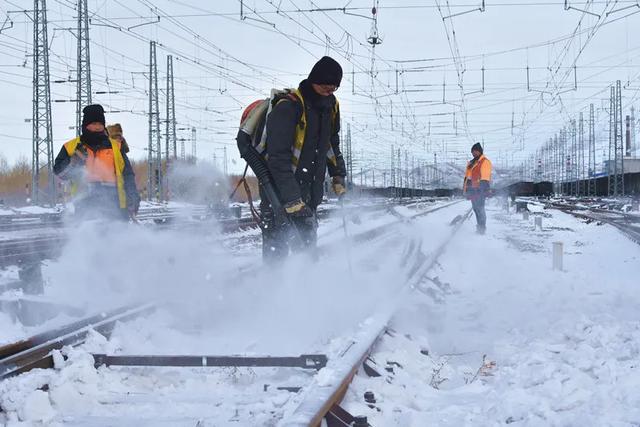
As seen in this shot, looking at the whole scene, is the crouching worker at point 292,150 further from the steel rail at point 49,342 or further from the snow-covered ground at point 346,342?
the steel rail at point 49,342

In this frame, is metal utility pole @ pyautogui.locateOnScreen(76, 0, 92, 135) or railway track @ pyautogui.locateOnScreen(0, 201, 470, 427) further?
metal utility pole @ pyautogui.locateOnScreen(76, 0, 92, 135)

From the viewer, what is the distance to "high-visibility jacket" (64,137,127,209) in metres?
6.34

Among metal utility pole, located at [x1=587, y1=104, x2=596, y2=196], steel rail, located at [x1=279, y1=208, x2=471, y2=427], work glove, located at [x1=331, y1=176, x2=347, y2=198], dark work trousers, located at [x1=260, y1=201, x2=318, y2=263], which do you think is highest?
metal utility pole, located at [x1=587, y1=104, x2=596, y2=196]

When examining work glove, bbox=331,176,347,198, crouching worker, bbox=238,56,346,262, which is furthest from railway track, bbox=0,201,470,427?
work glove, bbox=331,176,347,198

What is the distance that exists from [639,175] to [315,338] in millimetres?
66314

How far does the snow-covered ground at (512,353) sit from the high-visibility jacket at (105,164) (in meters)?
3.27

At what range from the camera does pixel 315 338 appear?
4473 mm

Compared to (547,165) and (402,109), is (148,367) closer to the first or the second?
(402,109)

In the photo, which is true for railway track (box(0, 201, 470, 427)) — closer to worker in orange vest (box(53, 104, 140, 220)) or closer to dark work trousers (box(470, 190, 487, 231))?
worker in orange vest (box(53, 104, 140, 220))

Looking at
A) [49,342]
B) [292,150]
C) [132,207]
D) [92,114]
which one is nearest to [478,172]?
[132,207]

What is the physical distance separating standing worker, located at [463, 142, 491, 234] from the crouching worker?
32.4 ft

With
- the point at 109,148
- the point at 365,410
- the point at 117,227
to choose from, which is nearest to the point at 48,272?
the point at 117,227

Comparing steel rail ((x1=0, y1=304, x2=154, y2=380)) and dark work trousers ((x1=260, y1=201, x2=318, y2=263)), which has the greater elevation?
dark work trousers ((x1=260, y1=201, x2=318, y2=263))

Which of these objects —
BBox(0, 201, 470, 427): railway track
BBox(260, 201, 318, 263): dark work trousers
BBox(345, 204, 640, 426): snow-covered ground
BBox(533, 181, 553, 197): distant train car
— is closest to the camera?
BBox(0, 201, 470, 427): railway track
